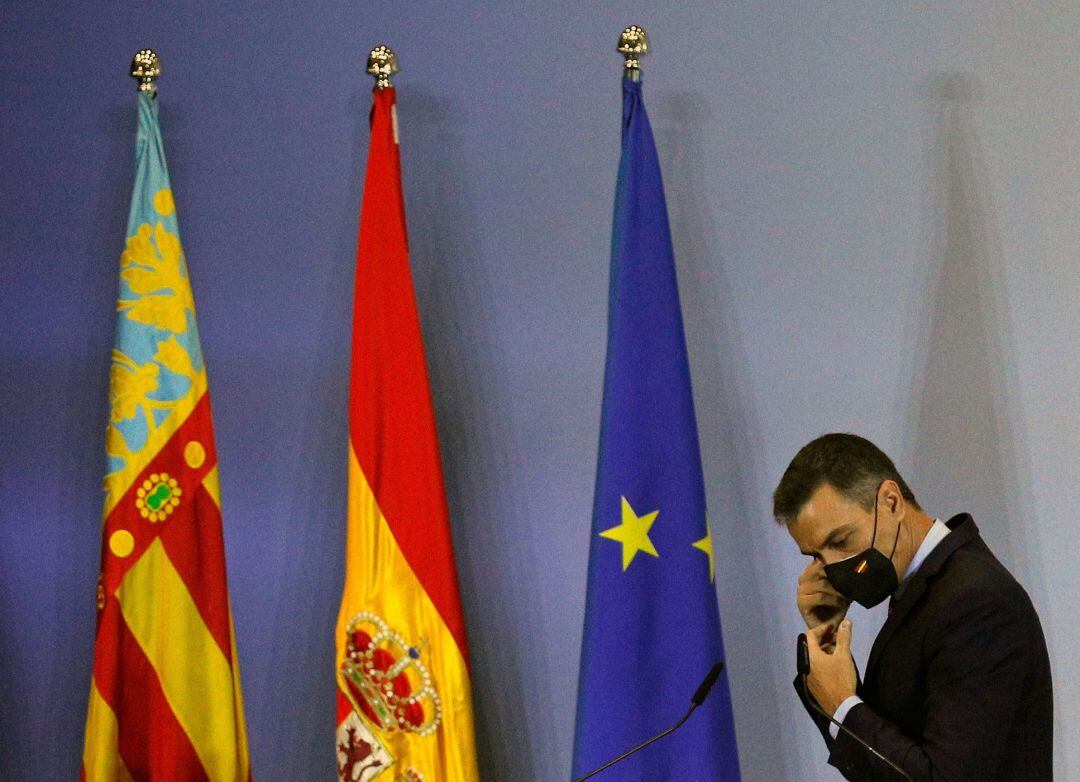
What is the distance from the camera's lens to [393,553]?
2.74m

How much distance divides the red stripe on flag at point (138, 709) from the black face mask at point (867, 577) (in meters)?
1.41

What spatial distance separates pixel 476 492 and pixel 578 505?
0.25 m

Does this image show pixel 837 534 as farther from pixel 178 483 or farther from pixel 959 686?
pixel 178 483

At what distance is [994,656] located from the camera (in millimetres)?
2064

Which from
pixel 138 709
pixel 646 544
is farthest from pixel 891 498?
pixel 138 709

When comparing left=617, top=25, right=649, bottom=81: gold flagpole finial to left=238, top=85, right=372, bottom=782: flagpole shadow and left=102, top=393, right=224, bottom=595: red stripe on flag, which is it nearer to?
left=238, top=85, right=372, bottom=782: flagpole shadow

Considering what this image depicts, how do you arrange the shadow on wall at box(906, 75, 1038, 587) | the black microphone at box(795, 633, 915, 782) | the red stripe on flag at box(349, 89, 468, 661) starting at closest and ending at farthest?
the black microphone at box(795, 633, 915, 782)
the red stripe on flag at box(349, 89, 468, 661)
the shadow on wall at box(906, 75, 1038, 587)

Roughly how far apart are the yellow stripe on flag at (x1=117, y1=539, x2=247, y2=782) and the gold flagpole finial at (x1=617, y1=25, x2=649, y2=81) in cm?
144

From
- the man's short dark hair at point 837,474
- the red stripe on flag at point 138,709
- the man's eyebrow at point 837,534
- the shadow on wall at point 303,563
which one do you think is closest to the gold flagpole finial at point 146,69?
the shadow on wall at point 303,563

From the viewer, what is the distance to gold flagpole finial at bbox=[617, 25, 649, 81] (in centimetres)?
277

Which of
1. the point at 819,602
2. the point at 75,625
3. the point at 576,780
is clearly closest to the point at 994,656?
the point at 819,602

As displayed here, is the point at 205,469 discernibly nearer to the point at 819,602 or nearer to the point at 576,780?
the point at 576,780

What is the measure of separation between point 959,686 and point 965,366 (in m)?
1.17

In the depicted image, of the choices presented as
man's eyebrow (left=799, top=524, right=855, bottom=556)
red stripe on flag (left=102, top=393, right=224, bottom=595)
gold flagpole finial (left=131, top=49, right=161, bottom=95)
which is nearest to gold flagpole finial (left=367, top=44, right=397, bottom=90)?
gold flagpole finial (left=131, top=49, right=161, bottom=95)
